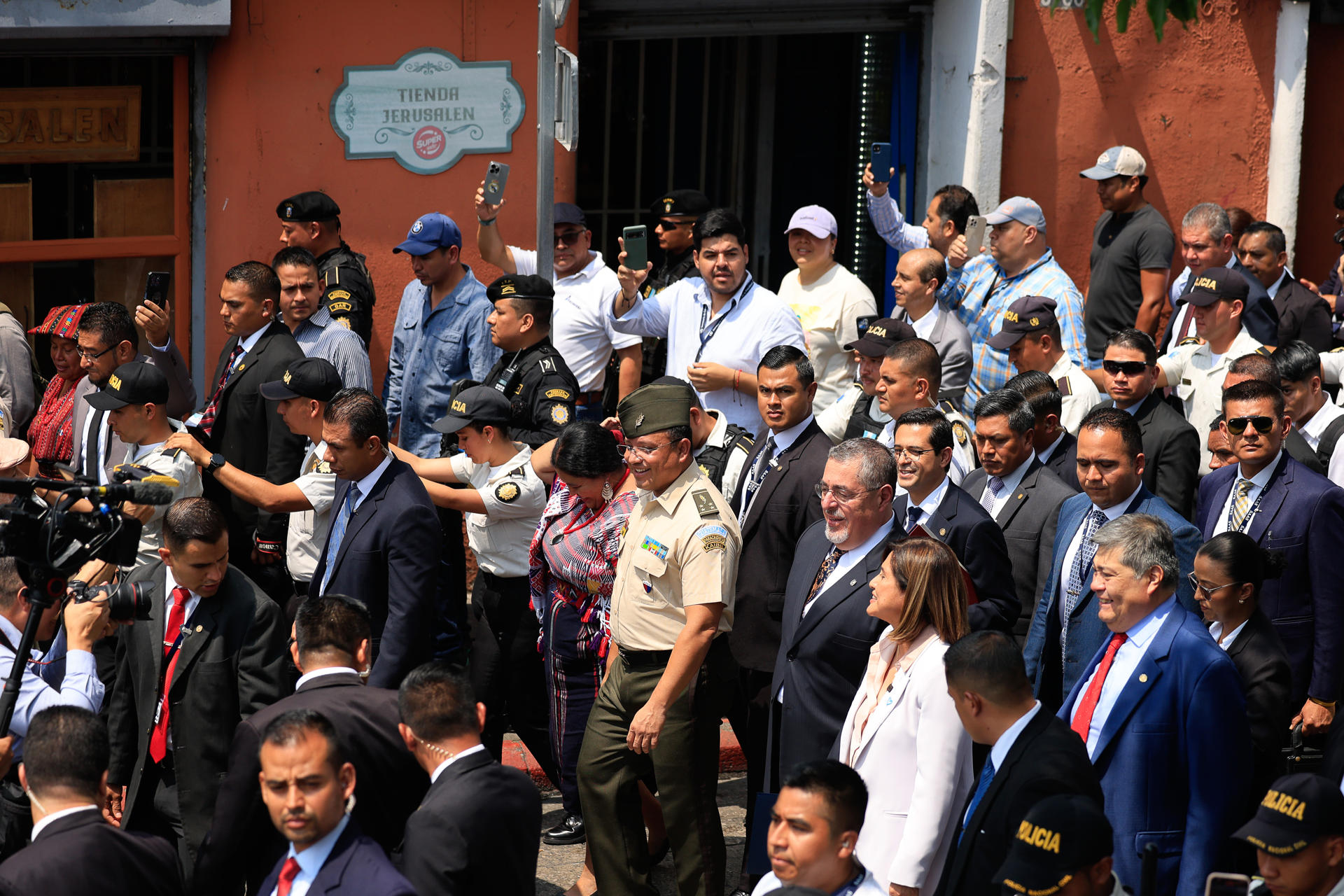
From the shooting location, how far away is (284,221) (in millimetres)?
9203

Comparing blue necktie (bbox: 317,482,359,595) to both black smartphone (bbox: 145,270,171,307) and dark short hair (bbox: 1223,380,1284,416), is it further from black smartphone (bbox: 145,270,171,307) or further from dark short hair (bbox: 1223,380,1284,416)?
dark short hair (bbox: 1223,380,1284,416)

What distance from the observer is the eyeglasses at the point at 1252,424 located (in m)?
6.48

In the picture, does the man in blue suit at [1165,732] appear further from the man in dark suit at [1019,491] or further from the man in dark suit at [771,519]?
the man in dark suit at [771,519]

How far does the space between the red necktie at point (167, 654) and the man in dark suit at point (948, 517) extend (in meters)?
2.80

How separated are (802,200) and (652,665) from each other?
7.10 m

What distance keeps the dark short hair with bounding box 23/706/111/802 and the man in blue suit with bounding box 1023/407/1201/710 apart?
357cm

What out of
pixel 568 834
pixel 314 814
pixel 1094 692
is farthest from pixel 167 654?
pixel 1094 692

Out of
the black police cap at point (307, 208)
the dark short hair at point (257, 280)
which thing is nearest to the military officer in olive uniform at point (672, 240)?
the black police cap at point (307, 208)

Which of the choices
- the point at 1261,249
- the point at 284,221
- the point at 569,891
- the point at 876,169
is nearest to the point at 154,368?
the point at 284,221

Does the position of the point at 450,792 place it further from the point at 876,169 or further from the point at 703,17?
the point at 703,17

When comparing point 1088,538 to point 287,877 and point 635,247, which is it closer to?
point 635,247

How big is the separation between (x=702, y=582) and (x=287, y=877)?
2076 mm

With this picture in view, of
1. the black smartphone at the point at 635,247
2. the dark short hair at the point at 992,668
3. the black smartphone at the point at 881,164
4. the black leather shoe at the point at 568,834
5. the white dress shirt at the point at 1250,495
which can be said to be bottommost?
the black leather shoe at the point at 568,834

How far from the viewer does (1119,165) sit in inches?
378
